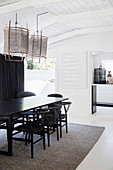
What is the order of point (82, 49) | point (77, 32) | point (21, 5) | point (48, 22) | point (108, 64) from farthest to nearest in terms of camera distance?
point (108, 64) → point (82, 49) → point (77, 32) → point (48, 22) → point (21, 5)

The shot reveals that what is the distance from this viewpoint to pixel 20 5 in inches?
152

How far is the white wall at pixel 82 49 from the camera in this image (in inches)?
263

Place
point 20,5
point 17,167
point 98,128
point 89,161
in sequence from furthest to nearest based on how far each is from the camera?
point 98,128, point 20,5, point 89,161, point 17,167

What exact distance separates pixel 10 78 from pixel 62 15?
271 cm

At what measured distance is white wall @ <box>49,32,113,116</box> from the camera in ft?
21.9

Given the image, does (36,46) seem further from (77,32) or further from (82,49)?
(82,49)

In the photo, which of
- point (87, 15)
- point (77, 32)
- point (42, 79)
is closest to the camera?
point (87, 15)

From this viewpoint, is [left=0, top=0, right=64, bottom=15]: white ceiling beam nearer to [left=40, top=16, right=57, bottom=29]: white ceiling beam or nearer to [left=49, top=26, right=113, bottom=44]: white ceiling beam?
[left=40, top=16, right=57, bottom=29]: white ceiling beam

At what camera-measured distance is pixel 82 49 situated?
6906 mm

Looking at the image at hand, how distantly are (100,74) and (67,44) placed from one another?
1.47 metres

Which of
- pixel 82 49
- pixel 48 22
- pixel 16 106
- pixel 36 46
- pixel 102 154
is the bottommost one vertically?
pixel 102 154

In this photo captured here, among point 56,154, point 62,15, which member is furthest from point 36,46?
point 56,154

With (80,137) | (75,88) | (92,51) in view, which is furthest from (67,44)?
(80,137)

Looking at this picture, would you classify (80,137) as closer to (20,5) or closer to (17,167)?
(17,167)
